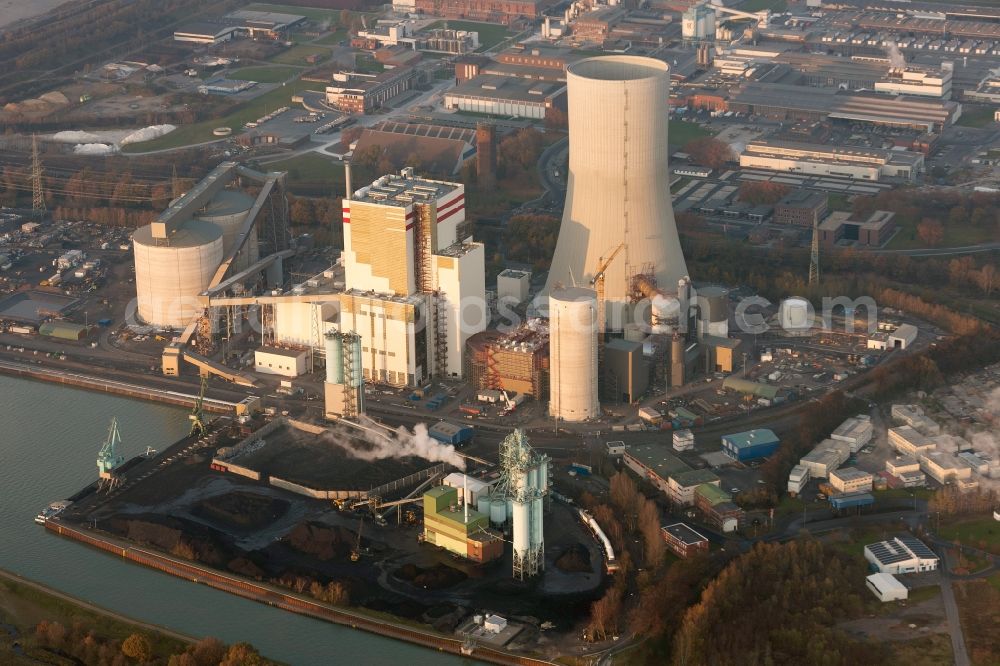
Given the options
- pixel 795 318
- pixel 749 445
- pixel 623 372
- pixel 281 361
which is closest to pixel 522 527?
pixel 749 445

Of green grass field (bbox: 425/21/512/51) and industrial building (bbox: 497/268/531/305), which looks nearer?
industrial building (bbox: 497/268/531/305)

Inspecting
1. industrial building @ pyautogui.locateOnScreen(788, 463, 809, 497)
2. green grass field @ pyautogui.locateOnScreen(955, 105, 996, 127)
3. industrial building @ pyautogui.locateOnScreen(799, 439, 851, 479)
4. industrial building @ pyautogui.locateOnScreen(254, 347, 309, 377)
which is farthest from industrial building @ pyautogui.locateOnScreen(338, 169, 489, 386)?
green grass field @ pyautogui.locateOnScreen(955, 105, 996, 127)

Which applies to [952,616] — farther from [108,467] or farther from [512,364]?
[108,467]

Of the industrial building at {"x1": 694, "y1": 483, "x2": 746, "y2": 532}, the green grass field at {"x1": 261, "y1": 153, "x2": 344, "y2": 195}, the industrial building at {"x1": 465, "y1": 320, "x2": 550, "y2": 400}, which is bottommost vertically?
the industrial building at {"x1": 694, "y1": 483, "x2": 746, "y2": 532}

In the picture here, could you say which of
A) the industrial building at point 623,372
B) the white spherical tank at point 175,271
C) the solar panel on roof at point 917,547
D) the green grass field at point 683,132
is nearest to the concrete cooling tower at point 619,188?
the industrial building at point 623,372

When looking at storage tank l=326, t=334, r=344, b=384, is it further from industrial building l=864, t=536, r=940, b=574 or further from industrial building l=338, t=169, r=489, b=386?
industrial building l=864, t=536, r=940, b=574

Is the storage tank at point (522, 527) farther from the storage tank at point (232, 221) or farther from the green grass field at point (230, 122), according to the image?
the green grass field at point (230, 122)
